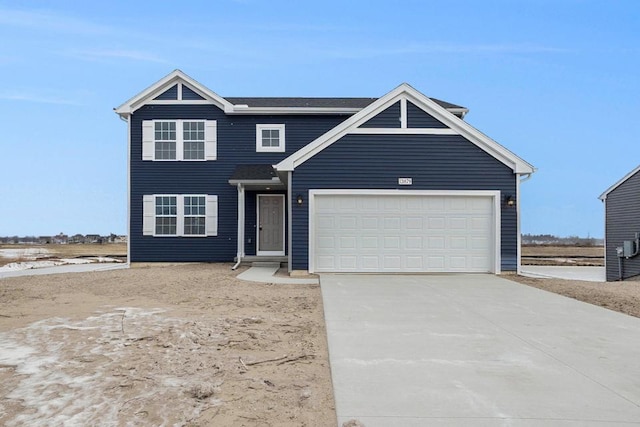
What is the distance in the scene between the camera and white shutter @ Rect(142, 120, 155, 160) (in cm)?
1712

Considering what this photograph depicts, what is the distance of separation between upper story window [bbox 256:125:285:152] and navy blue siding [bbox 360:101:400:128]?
4.74 metres

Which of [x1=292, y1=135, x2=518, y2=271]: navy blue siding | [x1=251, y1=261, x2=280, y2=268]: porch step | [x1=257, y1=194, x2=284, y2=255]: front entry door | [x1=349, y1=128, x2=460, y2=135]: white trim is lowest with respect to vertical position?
[x1=251, y1=261, x2=280, y2=268]: porch step

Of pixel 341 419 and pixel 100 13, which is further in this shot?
pixel 100 13

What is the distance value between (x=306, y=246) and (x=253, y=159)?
5.32 metres

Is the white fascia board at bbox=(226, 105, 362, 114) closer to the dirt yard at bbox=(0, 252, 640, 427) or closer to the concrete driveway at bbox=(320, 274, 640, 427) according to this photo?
the dirt yard at bbox=(0, 252, 640, 427)

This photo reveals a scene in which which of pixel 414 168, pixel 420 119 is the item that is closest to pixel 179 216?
pixel 414 168

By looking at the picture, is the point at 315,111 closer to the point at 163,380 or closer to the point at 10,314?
the point at 10,314

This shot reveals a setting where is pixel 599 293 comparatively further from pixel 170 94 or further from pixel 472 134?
pixel 170 94

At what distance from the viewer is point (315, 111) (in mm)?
17203

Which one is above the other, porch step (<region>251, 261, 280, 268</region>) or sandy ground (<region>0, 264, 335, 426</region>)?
porch step (<region>251, 261, 280, 268</region>)

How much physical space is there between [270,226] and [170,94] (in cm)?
589

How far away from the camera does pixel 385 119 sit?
13.6 meters

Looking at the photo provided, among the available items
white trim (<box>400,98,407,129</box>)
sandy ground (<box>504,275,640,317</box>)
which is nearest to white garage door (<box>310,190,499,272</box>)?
sandy ground (<box>504,275,640,317</box>)

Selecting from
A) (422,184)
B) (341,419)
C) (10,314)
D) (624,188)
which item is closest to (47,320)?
(10,314)
